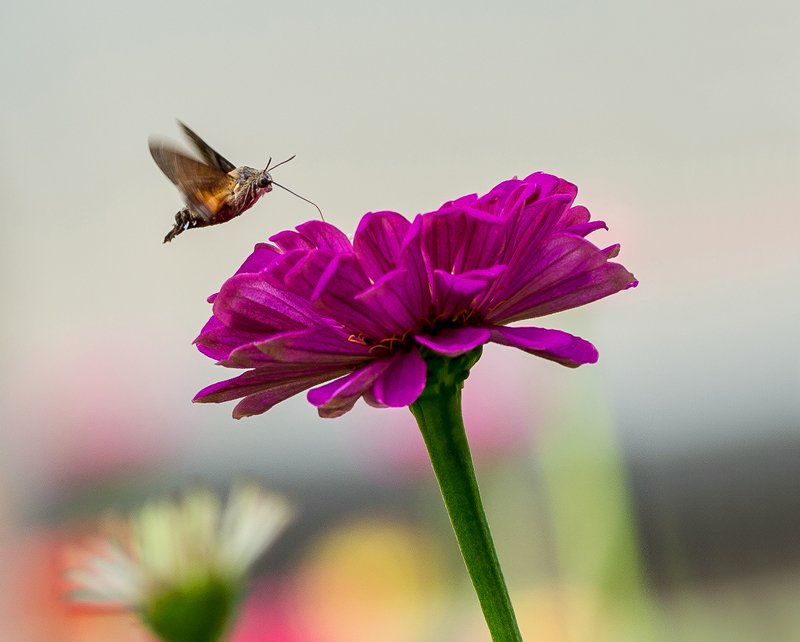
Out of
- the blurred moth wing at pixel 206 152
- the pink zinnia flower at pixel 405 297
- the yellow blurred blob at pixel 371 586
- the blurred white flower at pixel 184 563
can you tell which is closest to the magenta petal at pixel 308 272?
the pink zinnia flower at pixel 405 297

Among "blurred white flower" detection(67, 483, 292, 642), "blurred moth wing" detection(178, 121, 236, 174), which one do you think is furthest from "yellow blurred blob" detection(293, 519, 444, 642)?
"blurred moth wing" detection(178, 121, 236, 174)

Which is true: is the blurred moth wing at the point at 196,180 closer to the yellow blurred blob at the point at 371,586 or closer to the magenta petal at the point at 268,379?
the magenta petal at the point at 268,379

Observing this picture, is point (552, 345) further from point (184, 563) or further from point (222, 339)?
point (184, 563)

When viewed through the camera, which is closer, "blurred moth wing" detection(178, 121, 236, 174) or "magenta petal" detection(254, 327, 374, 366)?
"magenta petal" detection(254, 327, 374, 366)

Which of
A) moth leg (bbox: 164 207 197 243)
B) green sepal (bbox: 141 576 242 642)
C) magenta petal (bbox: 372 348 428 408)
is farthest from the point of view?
green sepal (bbox: 141 576 242 642)

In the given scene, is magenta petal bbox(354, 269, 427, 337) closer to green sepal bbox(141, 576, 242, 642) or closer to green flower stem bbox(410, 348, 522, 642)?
green flower stem bbox(410, 348, 522, 642)

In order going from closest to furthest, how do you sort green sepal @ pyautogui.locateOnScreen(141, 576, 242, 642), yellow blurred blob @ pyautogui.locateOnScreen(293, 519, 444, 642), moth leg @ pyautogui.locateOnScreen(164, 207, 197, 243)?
moth leg @ pyautogui.locateOnScreen(164, 207, 197, 243)
green sepal @ pyautogui.locateOnScreen(141, 576, 242, 642)
yellow blurred blob @ pyautogui.locateOnScreen(293, 519, 444, 642)

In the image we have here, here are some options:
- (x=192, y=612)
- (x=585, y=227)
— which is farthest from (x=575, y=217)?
(x=192, y=612)

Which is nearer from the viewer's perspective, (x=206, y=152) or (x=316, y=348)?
(x=316, y=348)

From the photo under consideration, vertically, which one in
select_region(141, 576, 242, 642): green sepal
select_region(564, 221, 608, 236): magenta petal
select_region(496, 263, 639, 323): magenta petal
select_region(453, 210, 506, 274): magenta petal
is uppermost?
select_region(564, 221, 608, 236): magenta petal
